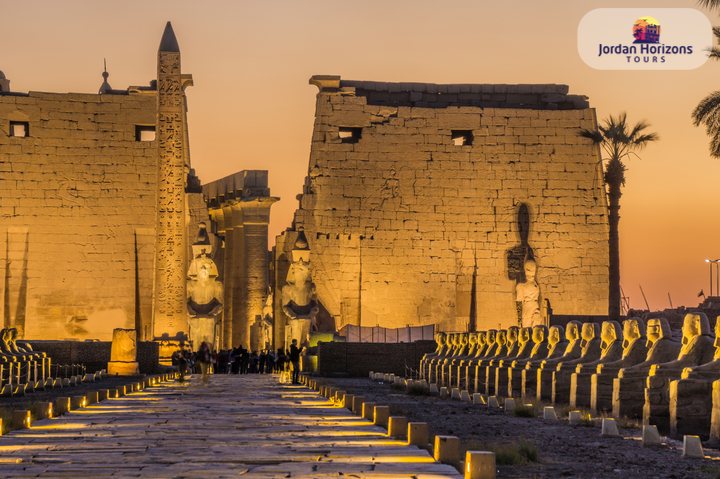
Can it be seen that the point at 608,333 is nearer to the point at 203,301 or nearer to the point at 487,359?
the point at 487,359

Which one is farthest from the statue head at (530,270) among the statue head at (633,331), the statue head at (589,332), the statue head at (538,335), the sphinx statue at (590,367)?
the statue head at (633,331)

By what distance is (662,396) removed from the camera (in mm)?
8477

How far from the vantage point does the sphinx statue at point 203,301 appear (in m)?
24.0

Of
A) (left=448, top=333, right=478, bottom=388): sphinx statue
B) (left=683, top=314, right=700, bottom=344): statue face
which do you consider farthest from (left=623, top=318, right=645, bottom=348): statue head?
(left=448, top=333, right=478, bottom=388): sphinx statue

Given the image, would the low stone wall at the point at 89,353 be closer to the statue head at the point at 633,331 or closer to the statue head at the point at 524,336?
the statue head at the point at 524,336

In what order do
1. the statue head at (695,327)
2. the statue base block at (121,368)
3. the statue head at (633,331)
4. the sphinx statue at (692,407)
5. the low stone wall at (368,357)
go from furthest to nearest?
the low stone wall at (368,357) < the statue base block at (121,368) < the statue head at (633,331) < the statue head at (695,327) < the sphinx statue at (692,407)

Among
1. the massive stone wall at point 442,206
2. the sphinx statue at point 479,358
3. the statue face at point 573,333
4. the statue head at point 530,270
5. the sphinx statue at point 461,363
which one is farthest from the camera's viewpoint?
the massive stone wall at point 442,206

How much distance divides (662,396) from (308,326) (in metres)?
15.4

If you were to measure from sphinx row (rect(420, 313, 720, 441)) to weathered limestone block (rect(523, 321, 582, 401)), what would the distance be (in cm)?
1

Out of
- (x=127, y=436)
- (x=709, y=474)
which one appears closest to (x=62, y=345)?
(x=127, y=436)

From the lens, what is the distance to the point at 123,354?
18938mm

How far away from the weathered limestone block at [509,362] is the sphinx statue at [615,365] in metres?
2.78

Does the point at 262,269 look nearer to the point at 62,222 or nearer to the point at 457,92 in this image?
the point at 62,222

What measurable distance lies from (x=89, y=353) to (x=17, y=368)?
20.8 feet
